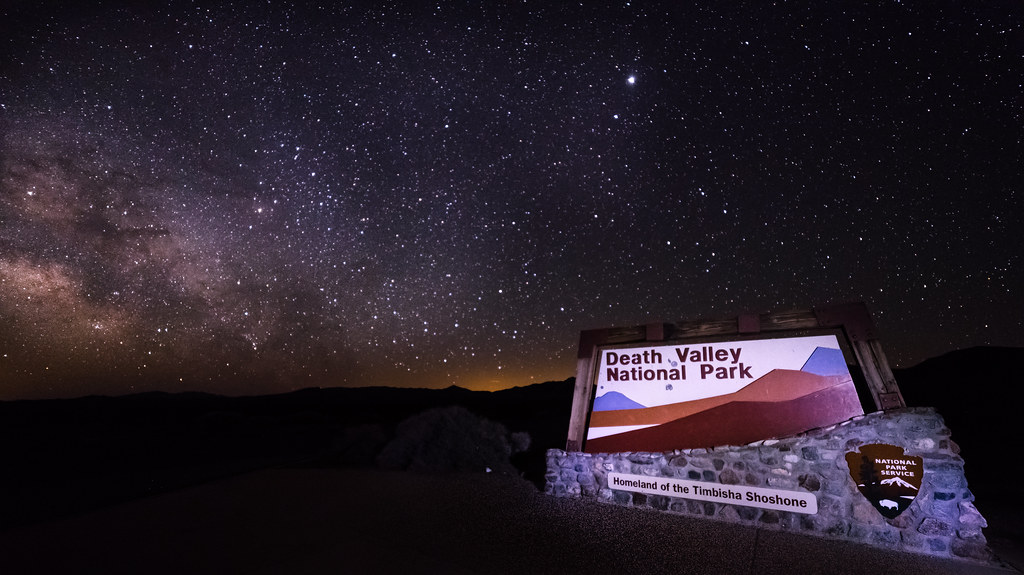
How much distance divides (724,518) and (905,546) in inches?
69.9

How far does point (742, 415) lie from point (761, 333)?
1.20 metres

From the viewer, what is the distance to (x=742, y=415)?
19.7 ft

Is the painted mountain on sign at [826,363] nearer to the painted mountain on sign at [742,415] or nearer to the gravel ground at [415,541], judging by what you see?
the painted mountain on sign at [742,415]

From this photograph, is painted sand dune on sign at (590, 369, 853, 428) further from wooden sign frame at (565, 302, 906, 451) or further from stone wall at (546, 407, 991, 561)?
stone wall at (546, 407, 991, 561)

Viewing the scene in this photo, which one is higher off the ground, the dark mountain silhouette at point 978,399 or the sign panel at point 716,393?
the dark mountain silhouette at point 978,399

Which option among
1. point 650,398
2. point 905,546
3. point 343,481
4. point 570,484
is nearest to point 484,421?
point 343,481

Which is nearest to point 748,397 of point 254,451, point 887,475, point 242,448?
point 887,475

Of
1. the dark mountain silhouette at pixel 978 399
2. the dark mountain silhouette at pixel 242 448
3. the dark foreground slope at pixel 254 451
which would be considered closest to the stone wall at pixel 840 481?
the dark foreground slope at pixel 254 451

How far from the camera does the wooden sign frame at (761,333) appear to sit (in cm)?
526

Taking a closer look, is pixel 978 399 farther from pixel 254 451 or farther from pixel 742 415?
pixel 254 451

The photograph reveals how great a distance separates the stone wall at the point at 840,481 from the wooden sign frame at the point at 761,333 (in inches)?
17.3

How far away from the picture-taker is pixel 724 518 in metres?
5.66

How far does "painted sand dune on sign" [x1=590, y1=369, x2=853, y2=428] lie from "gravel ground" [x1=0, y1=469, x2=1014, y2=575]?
4.16 ft

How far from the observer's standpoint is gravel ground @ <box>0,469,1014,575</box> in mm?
4258
